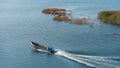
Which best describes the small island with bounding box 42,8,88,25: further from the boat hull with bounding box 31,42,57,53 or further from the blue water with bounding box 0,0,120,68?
the boat hull with bounding box 31,42,57,53

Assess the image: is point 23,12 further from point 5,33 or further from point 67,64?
point 67,64

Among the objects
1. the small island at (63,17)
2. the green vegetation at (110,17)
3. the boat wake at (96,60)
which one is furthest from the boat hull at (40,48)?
the green vegetation at (110,17)

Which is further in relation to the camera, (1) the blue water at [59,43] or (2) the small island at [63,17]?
(2) the small island at [63,17]

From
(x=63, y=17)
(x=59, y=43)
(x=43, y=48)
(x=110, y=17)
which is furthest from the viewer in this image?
(x=63, y=17)

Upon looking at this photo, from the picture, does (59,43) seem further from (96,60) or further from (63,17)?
(63,17)

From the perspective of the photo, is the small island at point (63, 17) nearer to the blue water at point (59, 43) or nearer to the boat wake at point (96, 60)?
the blue water at point (59, 43)

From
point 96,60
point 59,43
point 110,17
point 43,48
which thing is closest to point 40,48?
point 43,48

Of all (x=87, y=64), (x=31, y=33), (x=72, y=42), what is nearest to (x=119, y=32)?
(x=72, y=42)
